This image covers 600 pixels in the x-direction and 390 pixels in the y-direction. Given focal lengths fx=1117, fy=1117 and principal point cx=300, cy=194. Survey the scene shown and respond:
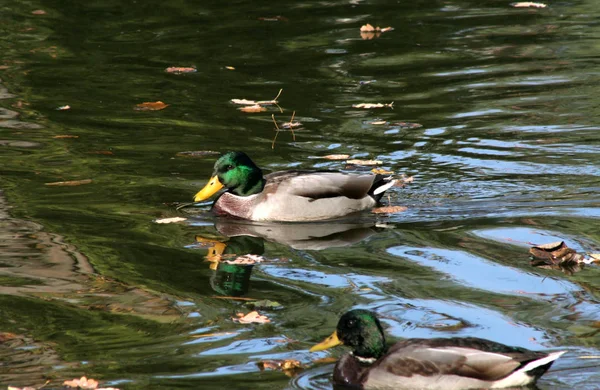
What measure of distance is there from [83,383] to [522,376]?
2.35 metres

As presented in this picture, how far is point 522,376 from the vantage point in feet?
19.0

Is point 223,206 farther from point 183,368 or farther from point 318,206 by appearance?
point 183,368

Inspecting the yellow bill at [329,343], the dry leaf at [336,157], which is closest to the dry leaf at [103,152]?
the dry leaf at [336,157]

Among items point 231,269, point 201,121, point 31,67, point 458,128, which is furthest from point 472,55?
point 231,269

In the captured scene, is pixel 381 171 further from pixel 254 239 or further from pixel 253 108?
pixel 253 108

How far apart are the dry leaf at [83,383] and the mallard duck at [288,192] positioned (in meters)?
A: 4.09

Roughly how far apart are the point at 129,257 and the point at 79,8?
1093 cm

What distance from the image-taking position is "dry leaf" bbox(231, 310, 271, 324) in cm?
718

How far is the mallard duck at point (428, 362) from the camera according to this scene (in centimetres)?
579

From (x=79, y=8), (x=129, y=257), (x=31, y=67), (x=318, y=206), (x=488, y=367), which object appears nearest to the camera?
(x=488, y=367)

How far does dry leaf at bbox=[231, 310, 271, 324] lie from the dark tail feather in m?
3.12

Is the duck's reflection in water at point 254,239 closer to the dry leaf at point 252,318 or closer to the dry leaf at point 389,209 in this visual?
the dry leaf at point 389,209

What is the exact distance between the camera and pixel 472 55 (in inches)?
629

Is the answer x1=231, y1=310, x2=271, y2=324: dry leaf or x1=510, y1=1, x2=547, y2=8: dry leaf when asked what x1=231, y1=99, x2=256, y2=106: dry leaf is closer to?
x1=231, y1=310, x2=271, y2=324: dry leaf
